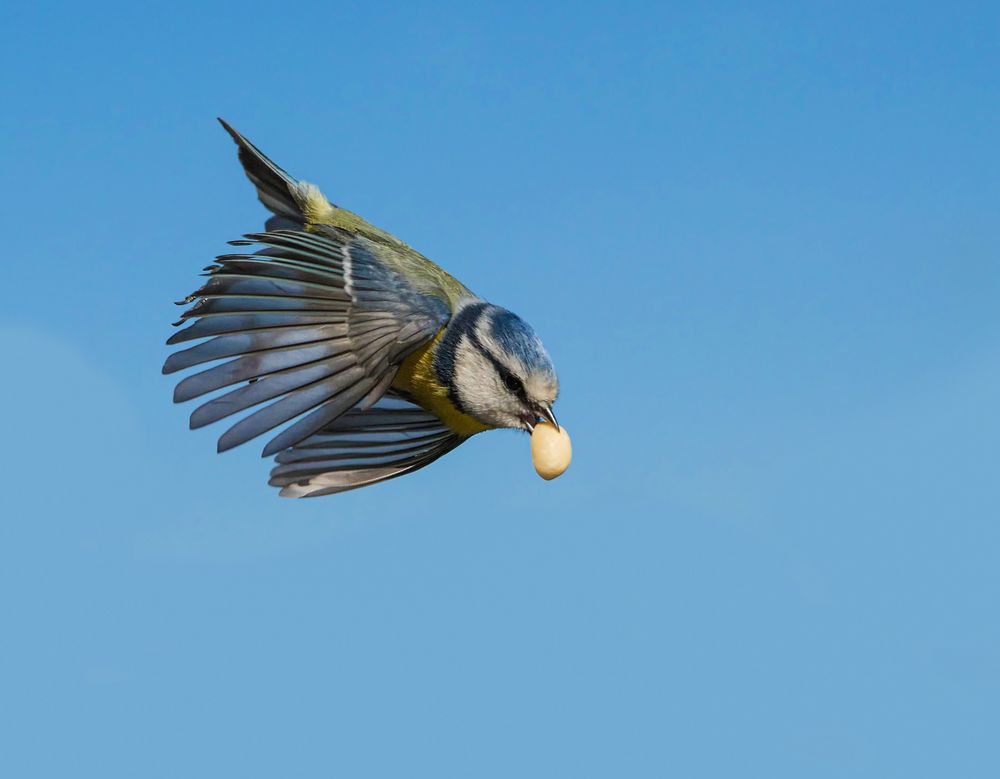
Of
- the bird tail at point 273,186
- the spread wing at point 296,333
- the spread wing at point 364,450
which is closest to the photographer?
the spread wing at point 296,333

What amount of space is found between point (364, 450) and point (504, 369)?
119 centimetres

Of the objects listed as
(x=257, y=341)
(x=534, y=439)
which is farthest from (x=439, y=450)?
(x=257, y=341)

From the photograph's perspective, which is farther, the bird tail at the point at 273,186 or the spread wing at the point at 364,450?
the bird tail at the point at 273,186

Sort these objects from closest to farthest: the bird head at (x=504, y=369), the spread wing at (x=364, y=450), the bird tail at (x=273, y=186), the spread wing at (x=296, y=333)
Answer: the spread wing at (x=296, y=333) → the bird head at (x=504, y=369) → the spread wing at (x=364, y=450) → the bird tail at (x=273, y=186)

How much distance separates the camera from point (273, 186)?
251 inches

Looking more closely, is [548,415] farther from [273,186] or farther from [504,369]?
[273,186]

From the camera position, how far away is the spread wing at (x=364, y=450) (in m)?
5.88

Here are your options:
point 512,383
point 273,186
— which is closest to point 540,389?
point 512,383

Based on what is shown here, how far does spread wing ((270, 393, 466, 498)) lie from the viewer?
5.88 meters

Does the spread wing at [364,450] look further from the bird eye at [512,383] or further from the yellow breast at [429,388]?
the bird eye at [512,383]

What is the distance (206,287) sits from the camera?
4.65 m

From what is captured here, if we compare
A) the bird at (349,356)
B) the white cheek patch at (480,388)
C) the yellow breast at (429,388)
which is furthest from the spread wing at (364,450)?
the white cheek patch at (480,388)

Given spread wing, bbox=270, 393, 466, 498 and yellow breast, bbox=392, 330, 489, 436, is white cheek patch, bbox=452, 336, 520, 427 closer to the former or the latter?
yellow breast, bbox=392, 330, 489, 436

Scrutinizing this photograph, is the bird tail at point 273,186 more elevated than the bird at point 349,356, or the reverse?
the bird tail at point 273,186
